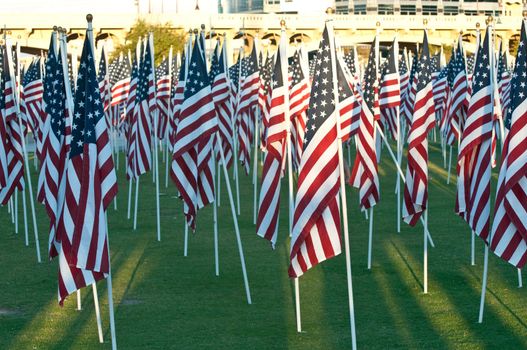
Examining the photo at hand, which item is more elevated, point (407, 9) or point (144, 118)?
point (144, 118)

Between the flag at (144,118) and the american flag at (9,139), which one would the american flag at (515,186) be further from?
the flag at (144,118)

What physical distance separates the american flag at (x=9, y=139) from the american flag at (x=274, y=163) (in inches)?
211

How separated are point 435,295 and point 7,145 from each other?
7234 mm

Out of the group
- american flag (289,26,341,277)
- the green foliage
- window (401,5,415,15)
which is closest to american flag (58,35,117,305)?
american flag (289,26,341,277)

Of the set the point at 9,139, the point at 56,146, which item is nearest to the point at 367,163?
the point at 56,146

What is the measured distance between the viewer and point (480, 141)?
12.9m

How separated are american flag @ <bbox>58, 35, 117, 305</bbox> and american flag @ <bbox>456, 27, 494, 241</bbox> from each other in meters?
4.01

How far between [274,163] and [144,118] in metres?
6.72

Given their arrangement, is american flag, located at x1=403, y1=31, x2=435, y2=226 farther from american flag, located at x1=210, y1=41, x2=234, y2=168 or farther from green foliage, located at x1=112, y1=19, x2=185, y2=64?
green foliage, located at x1=112, y1=19, x2=185, y2=64

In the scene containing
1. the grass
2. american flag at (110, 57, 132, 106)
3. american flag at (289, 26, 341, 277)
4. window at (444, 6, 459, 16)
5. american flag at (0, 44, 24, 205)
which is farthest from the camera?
window at (444, 6, 459, 16)

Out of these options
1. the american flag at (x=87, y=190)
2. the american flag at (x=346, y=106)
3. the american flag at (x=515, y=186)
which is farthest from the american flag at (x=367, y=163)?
the american flag at (x=87, y=190)

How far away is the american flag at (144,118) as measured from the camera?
1944 cm

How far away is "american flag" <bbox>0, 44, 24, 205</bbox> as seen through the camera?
17203mm

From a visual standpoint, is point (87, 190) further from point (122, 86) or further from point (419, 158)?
point (122, 86)
